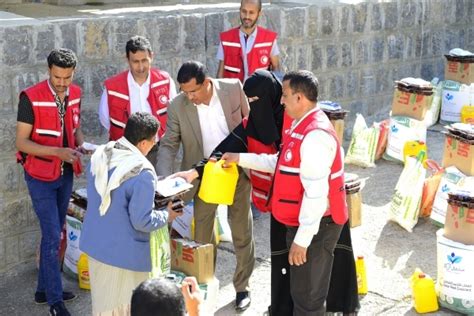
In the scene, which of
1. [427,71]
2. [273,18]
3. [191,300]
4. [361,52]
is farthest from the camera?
[427,71]

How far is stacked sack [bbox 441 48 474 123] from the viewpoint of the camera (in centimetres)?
1009

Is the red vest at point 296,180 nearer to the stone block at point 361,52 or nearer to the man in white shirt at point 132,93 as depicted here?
the man in white shirt at point 132,93

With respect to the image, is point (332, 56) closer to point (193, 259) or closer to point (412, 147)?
point (412, 147)

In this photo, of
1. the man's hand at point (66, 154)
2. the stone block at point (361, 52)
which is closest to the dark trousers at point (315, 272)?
the man's hand at point (66, 154)

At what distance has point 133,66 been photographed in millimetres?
6262

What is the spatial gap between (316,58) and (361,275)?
3692 mm

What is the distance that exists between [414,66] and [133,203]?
6.99 metres

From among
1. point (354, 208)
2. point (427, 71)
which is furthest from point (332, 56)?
point (354, 208)

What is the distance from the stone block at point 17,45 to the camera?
249 inches

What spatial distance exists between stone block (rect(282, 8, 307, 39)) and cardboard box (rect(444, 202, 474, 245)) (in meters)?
3.46

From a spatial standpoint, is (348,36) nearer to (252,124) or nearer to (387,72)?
(387,72)

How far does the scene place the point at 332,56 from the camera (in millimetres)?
9586

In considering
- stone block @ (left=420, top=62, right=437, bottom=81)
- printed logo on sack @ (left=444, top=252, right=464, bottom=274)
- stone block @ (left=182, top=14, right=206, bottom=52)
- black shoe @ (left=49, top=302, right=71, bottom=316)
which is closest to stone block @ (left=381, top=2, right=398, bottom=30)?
stone block @ (left=420, top=62, right=437, bottom=81)

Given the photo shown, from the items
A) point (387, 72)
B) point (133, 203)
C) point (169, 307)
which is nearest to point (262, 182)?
point (133, 203)
